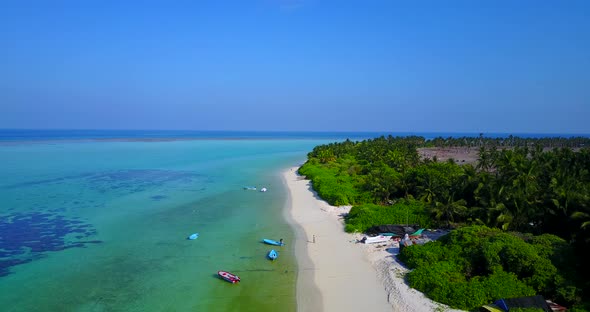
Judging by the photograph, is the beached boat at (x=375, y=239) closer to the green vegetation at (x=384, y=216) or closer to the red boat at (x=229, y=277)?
the green vegetation at (x=384, y=216)

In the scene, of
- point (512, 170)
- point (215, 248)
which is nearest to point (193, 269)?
point (215, 248)

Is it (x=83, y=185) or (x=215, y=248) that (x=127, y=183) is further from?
(x=215, y=248)

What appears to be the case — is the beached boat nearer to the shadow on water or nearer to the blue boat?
the blue boat

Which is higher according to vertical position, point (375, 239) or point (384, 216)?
point (384, 216)

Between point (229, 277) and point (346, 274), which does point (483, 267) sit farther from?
point (229, 277)

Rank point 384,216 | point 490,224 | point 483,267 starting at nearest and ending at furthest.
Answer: point 483,267 < point 490,224 < point 384,216

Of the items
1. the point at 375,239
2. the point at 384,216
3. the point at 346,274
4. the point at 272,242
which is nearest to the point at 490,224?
the point at 384,216
